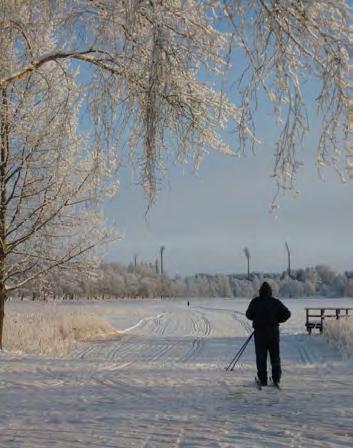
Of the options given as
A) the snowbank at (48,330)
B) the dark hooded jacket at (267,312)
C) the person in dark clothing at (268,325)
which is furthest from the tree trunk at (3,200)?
the person in dark clothing at (268,325)

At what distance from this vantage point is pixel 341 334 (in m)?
17.9

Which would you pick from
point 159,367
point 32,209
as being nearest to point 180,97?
point 159,367

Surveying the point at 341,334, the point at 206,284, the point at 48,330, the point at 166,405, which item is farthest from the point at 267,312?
the point at 206,284

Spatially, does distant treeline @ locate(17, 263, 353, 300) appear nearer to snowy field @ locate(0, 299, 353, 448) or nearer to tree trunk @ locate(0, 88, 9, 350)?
tree trunk @ locate(0, 88, 9, 350)

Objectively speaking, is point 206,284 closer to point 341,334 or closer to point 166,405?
point 341,334

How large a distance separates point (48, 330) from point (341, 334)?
8.94 meters

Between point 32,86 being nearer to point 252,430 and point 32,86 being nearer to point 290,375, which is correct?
point 252,430

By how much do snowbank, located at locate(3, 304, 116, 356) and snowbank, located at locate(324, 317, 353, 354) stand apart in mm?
7770

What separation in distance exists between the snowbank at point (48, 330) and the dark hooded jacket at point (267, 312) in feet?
24.5

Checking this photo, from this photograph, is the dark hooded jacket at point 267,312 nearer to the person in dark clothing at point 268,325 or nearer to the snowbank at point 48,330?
the person in dark clothing at point 268,325

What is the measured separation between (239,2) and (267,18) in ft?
1.02

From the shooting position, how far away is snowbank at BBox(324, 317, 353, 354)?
16.2 m

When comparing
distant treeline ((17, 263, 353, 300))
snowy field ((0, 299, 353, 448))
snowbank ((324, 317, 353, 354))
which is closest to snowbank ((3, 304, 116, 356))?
snowy field ((0, 299, 353, 448))

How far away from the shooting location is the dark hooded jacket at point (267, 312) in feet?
31.3
